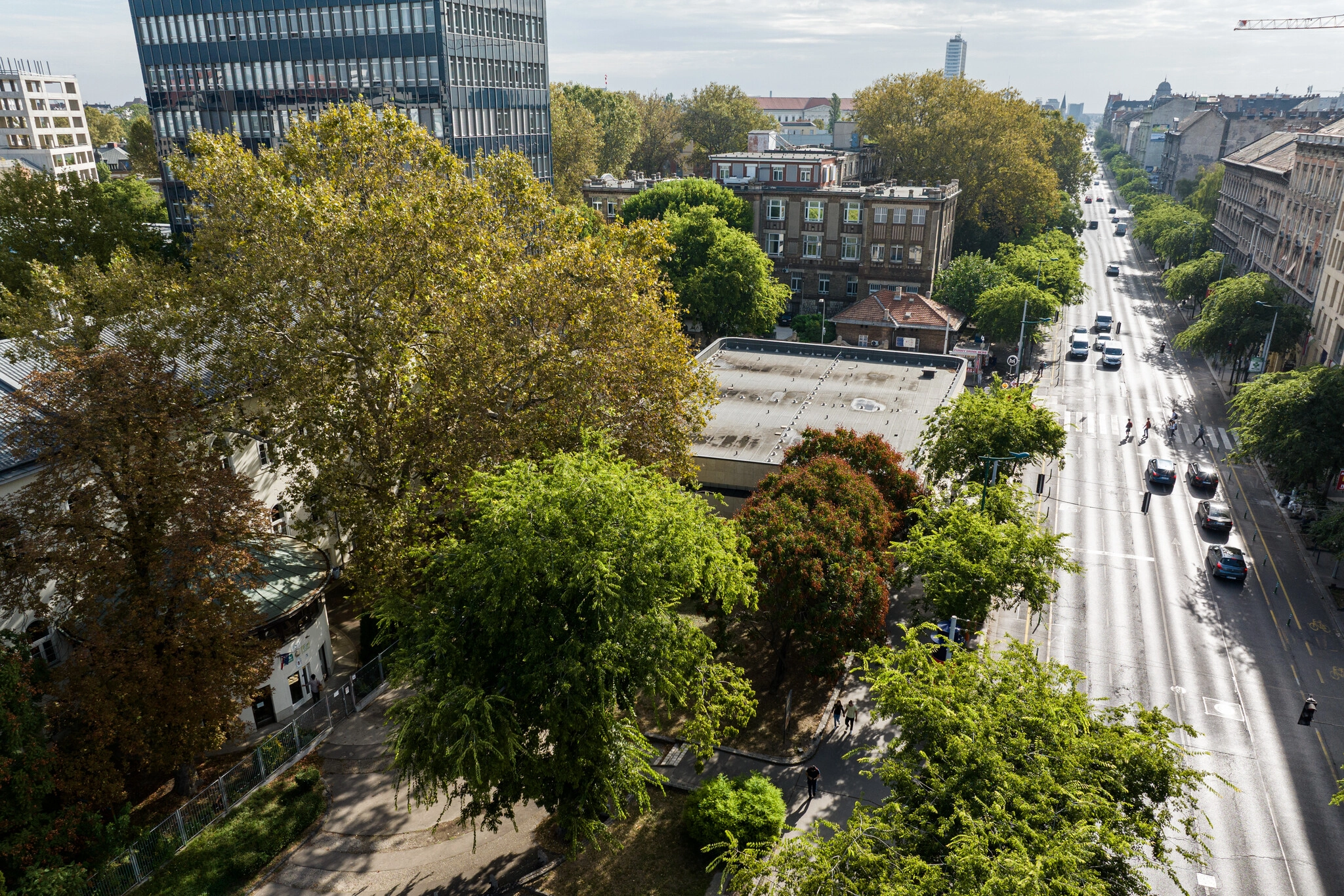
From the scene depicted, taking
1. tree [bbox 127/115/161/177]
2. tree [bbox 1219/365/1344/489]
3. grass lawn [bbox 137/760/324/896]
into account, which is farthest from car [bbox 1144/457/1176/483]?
tree [bbox 127/115/161/177]

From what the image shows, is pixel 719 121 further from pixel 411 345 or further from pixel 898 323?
pixel 411 345

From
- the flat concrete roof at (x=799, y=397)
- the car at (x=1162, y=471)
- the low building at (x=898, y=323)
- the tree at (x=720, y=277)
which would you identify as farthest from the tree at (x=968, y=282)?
the car at (x=1162, y=471)

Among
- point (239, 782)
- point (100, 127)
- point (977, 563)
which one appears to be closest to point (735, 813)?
point (977, 563)

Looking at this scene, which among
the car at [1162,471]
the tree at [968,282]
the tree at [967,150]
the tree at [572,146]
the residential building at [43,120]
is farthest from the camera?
the residential building at [43,120]

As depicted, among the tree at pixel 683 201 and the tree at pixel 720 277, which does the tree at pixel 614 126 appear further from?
the tree at pixel 720 277

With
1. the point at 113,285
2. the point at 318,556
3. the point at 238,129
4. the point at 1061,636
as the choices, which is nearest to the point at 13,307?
the point at 113,285

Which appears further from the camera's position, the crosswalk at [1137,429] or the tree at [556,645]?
the crosswalk at [1137,429]
